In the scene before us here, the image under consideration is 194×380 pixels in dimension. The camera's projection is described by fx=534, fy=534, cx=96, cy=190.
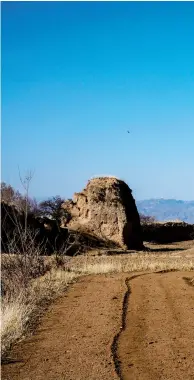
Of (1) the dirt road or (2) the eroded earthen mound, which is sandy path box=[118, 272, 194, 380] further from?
(2) the eroded earthen mound

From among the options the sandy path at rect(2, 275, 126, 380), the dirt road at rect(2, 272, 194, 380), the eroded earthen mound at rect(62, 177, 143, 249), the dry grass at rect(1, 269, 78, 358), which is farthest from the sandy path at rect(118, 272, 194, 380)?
the eroded earthen mound at rect(62, 177, 143, 249)

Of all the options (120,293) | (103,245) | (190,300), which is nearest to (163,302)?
(190,300)

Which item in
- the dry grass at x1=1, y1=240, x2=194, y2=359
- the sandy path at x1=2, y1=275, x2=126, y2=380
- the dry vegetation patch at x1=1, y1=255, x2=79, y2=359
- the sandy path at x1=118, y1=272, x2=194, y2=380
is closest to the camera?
the sandy path at x1=118, y1=272, x2=194, y2=380

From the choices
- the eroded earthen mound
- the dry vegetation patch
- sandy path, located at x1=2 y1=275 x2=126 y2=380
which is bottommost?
sandy path, located at x1=2 y1=275 x2=126 y2=380

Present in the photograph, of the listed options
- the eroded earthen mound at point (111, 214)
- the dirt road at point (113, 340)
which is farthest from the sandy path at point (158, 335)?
the eroded earthen mound at point (111, 214)

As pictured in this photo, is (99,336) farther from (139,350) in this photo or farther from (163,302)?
(163,302)

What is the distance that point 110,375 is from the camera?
6.28 m

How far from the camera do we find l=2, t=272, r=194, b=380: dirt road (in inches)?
257

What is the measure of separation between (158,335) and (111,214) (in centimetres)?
2739

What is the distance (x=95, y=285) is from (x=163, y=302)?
3592 mm

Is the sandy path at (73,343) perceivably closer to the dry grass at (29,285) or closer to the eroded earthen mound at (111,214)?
the dry grass at (29,285)

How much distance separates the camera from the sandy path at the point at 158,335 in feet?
21.1

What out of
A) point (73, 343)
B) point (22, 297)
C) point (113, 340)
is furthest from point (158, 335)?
point (22, 297)

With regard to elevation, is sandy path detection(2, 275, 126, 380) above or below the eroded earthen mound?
below
